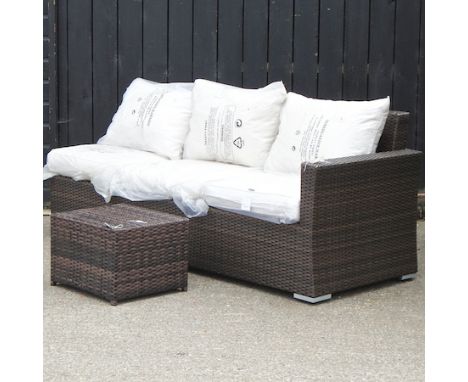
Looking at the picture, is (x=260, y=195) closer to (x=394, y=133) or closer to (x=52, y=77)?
(x=394, y=133)

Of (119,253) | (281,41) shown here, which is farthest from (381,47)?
(119,253)

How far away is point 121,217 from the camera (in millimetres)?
4078

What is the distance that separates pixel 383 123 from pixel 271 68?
5.54 ft

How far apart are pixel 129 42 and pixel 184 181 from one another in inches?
68.2

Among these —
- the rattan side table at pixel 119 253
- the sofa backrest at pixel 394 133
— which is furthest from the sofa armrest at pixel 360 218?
the rattan side table at pixel 119 253

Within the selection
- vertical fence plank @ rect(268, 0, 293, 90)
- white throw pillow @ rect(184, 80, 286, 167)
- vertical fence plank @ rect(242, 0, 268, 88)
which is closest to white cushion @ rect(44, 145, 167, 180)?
white throw pillow @ rect(184, 80, 286, 167)

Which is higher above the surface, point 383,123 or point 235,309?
point 383,123

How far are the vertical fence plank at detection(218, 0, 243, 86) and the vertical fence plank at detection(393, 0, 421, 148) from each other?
3.18ft

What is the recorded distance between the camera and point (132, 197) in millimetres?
4613
